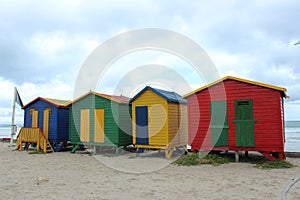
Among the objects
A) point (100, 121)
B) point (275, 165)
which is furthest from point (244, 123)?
point (100, 121)

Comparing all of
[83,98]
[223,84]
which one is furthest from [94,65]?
[223,84]

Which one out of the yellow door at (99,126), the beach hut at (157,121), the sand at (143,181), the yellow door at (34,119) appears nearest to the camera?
the sand at (143,181)

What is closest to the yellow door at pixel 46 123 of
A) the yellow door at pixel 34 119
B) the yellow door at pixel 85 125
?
the yellow door at pixel 34 119

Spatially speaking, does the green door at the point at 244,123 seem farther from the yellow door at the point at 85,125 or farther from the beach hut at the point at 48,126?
the beach hut at the point at 48,126

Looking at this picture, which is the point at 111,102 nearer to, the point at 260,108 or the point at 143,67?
the point at 143,67

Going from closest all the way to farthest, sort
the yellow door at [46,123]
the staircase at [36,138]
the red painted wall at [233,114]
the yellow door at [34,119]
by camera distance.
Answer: the red painted wall at [233,114] < the staircase at [36,138] < the yellow door at [46,123] < the yellow door at [34,119]

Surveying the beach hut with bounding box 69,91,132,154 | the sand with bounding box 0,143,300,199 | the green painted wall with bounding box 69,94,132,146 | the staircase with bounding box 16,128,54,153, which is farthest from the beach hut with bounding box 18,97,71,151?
the sand with bounding box 0,143,300,199

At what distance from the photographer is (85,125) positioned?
15.7 m

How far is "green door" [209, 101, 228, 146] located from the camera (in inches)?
450

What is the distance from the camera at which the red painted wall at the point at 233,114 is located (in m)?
10.6

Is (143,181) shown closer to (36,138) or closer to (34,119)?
(36,138)

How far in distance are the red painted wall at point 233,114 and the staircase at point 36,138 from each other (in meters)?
9.63

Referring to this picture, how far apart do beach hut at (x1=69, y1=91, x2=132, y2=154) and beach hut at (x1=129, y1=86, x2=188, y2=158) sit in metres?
1.26

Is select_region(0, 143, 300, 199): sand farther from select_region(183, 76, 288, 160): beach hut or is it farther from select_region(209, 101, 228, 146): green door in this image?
select_region(209, 101, 228, 146): green door
